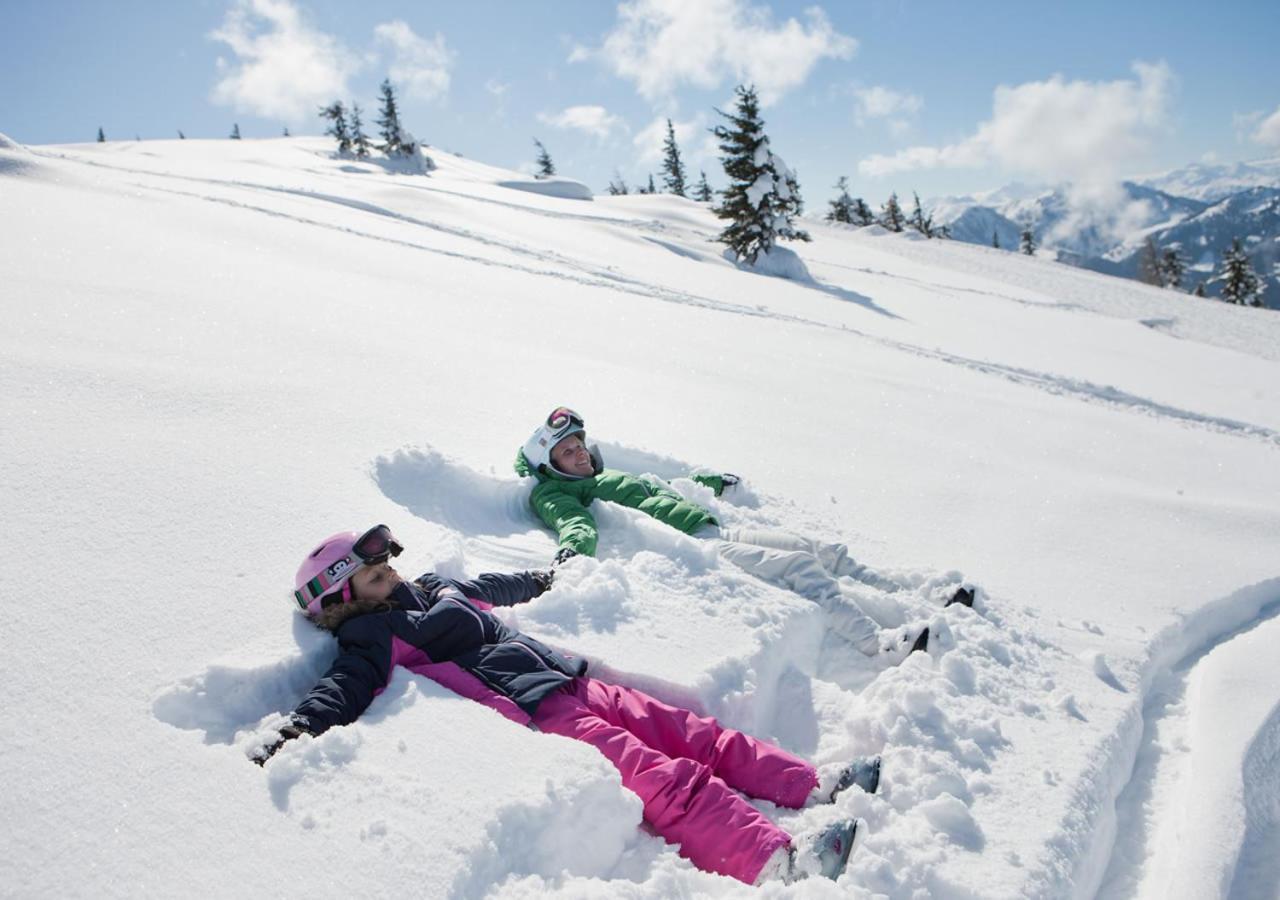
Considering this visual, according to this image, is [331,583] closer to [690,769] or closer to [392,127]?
[690,769]

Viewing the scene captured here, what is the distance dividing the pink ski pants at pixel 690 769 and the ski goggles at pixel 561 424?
1.98 metres

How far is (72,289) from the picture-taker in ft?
19.6

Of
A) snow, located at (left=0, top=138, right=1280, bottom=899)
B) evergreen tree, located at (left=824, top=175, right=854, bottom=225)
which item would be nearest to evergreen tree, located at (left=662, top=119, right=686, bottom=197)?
evergreen tree, located at (left=824, top=175, right=854, bottom=225)

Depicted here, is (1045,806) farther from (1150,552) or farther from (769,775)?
(1150,552)

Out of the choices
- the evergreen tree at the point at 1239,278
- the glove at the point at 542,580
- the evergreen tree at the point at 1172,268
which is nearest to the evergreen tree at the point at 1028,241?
the evergreen tree at the point at 1172,268

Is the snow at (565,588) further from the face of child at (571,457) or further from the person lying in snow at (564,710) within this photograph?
the face of child at (571,457)


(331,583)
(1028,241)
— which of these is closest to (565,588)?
(331,583)

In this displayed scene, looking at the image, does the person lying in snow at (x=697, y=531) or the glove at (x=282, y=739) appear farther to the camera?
the person lying in snow at (x=697, y=531)

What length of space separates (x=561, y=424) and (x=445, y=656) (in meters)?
1.95

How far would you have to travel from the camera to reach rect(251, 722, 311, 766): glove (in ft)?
7.73

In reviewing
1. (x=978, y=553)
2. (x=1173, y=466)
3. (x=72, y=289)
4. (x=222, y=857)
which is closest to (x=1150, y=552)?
(x=978, y=553)

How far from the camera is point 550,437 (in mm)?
4672

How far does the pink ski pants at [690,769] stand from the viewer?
2.44 metres

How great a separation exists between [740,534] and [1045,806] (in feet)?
6.89
